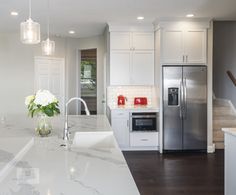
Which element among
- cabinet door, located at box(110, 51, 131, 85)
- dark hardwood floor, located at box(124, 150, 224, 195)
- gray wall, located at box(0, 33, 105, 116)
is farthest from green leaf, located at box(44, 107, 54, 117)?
gray wall, located at box(0, 33, 105, 116)

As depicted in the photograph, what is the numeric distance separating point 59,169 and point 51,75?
289 inches

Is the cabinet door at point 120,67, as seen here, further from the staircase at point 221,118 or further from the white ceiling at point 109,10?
the staircase at point 221,118

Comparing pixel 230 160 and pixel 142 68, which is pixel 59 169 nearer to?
pixel 230 160

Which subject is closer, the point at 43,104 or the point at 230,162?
the point at 43,104

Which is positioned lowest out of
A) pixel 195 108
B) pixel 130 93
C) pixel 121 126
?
pixel 121 126

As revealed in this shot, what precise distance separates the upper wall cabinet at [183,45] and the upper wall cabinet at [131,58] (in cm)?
57

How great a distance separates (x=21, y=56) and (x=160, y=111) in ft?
13.6

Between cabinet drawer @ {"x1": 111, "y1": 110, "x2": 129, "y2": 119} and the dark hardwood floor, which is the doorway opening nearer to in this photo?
cabinet drawer @ {"x1": 111, "y1": 110, "x2": 129, "y2": 119}

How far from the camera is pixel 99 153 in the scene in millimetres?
2068

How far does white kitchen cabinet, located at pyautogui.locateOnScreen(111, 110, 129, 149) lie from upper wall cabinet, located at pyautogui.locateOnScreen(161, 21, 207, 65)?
1.33 meters

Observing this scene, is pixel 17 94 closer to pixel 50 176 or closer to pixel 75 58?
pixel 75 58

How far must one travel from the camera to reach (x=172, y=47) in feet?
20.2

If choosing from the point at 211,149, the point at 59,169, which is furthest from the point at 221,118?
the point at 59,169

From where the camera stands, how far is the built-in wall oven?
6258 millimetres
